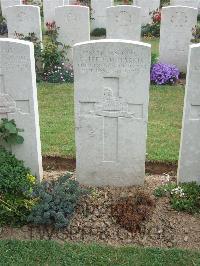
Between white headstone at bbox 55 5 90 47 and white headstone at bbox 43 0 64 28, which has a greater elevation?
white headstone at bbox 43 0 64 28

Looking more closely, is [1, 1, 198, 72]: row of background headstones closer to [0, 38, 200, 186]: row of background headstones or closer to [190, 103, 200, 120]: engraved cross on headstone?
[0, 38, 200, 186]: row of background headstones

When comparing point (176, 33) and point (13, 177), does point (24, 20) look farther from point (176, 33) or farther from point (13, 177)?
point (13, 177)

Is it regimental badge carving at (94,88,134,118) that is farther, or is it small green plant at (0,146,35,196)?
regimental badge carving at (94,88,134,118)

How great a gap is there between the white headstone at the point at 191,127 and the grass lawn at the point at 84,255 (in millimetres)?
1290

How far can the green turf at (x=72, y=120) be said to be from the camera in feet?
23.2

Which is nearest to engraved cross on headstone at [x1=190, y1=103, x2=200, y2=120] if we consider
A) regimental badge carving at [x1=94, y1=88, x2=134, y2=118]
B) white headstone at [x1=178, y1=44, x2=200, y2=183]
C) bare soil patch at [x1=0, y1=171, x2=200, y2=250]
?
white headstone at [x1=178, y1=44, x2=200, y2=183]

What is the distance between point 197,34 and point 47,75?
13.5 feet

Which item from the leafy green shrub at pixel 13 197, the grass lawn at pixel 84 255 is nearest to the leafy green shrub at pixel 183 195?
the grass lawn at pixel 84 255

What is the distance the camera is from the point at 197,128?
5.45 m

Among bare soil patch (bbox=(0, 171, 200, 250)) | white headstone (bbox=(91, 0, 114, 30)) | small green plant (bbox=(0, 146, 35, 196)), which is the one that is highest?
white headstone (bbox=(91, 0, 114, 30))

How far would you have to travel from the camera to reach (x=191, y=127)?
5.43 meters

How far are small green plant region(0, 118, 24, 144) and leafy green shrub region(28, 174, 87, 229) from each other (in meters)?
0.73

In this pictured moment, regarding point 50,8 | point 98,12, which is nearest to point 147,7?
point 98,12

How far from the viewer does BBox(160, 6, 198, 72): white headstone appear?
34.6 feet
